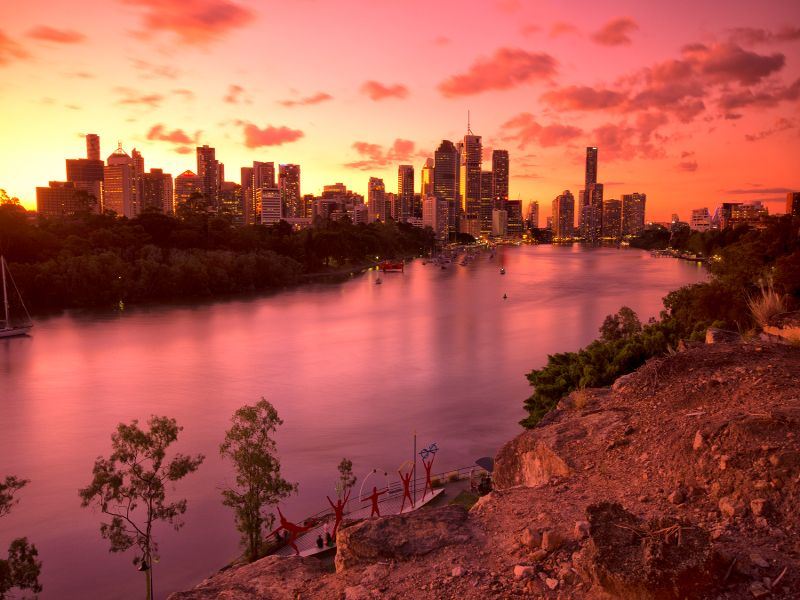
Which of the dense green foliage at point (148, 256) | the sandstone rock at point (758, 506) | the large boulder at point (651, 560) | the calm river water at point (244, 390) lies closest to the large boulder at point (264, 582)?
the large boulder at point (651, 560)

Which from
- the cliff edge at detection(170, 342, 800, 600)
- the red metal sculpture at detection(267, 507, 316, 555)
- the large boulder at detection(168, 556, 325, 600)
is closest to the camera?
the cliff edge at detection(170, 342, 800, 600)

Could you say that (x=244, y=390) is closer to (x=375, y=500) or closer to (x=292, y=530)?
(x=292, y=530)

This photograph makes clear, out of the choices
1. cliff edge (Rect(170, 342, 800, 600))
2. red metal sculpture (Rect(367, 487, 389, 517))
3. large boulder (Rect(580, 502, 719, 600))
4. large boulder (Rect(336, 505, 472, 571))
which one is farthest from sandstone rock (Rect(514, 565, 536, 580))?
red metal sculpture (Rect(367, 487, 389, 517))

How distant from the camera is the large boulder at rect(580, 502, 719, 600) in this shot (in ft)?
15.4

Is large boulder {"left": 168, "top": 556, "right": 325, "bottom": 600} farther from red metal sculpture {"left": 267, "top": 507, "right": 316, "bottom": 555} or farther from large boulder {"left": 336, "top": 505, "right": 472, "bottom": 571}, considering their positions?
red metal sculpture {"left": 267, "top": 507, "right": 316, "bottom": 555}

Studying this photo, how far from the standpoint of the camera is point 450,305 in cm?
6612

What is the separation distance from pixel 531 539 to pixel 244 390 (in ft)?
94.8

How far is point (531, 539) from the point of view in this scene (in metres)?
5.98

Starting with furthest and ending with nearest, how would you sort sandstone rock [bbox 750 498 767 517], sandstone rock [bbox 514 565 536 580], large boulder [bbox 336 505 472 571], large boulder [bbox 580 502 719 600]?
large boulder [bbox 336 505 472 571]
sandstone rock [bbox 750 498 767 517]
sandstone rock [bbox 514 565 536 580]
large boulder [bbox 580 502 719 600]

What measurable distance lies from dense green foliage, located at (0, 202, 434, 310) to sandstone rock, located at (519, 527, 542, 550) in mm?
66063

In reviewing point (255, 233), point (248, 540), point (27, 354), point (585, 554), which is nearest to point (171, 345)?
point (27, 354)

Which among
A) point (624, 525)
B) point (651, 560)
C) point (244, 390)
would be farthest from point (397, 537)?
point (244, 390)

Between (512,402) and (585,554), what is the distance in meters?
24.5

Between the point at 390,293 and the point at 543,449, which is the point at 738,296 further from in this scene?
the point at 390,293
